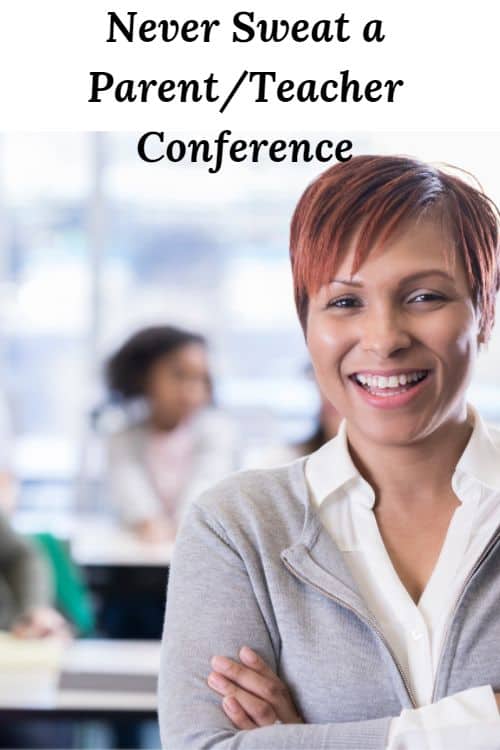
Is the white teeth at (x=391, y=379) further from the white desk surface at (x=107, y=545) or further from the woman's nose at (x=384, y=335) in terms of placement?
the white desk surface at (x=107, y=545)

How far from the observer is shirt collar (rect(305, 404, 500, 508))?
1.36 meters

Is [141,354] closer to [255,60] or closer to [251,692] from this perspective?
[255,60]

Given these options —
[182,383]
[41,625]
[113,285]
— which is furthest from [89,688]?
[113,285]

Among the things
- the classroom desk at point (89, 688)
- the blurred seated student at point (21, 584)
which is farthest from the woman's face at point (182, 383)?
the classroom desk at point (89, 688)

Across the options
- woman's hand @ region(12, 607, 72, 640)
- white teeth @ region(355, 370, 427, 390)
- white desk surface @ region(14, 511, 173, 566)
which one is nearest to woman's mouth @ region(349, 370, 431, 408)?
white teeth @ region(355, 370, 427, 390)

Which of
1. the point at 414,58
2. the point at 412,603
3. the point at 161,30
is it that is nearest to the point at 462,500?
the point at 412,603

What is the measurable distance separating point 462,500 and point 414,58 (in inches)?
47.2

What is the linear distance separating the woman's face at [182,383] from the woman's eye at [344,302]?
9.32 feet

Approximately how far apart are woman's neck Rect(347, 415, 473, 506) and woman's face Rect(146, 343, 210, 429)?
9.12 feet

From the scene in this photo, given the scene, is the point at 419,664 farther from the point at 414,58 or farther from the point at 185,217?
the point at 185,217

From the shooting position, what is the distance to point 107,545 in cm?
381

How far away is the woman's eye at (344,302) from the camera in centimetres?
131

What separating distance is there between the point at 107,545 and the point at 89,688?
1.45 metres

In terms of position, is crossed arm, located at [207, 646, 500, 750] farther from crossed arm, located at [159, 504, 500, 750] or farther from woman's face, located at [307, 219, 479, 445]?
woman's face, located at [307, 219, 479, 445]
